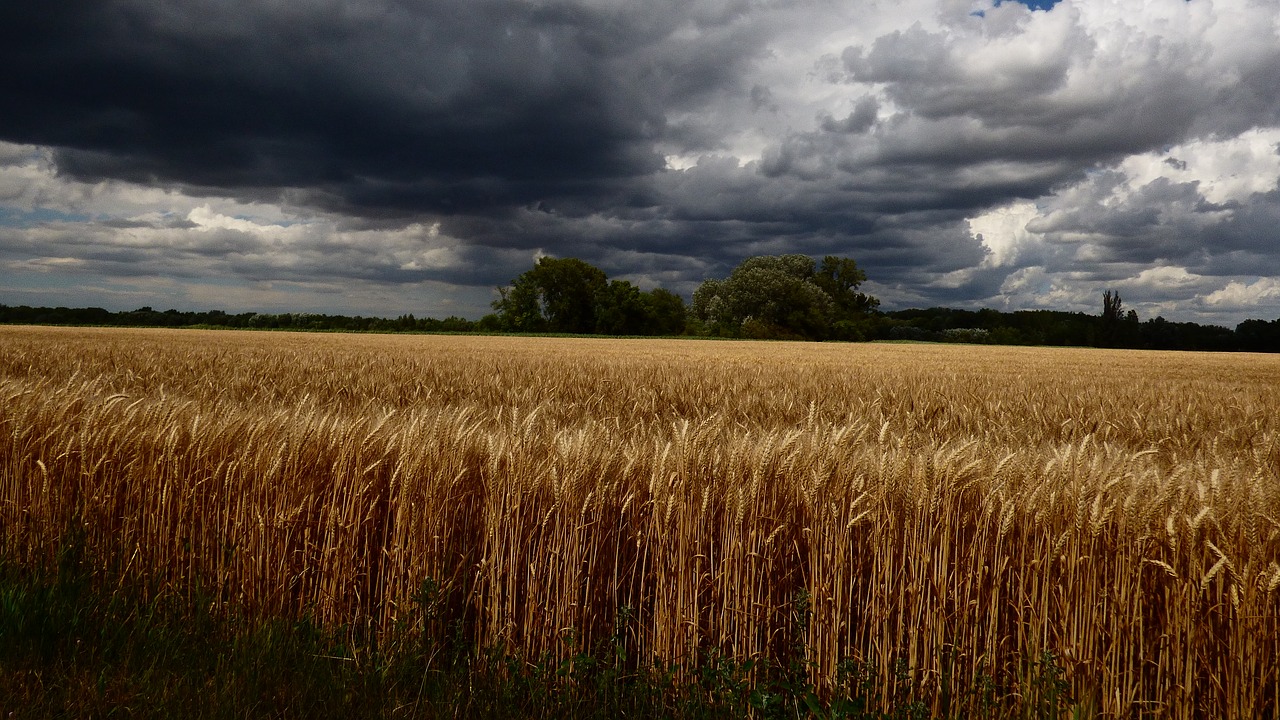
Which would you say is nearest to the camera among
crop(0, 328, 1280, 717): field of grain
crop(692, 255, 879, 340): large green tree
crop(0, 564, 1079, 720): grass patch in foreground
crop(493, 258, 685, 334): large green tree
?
crop(0, 564, 1079, 720): grass patch in foreground

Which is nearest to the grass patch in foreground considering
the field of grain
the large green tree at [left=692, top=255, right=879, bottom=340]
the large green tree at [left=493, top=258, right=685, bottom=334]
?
the field of grain

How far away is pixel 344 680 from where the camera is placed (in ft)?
9.09

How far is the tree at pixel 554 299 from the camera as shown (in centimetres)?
8425

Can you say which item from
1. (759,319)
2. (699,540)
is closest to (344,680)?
(699,540)

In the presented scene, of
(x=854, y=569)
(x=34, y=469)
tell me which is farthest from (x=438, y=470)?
(x=34, y=469)

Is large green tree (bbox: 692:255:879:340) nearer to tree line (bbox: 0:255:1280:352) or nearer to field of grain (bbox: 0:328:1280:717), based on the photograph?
tree line (bbox: 0:255:1280:352)

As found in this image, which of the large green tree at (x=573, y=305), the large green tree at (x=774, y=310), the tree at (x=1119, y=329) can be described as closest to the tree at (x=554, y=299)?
the large green tree at (x=573, y=305)

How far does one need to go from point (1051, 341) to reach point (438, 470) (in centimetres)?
8551

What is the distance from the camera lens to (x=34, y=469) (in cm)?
432

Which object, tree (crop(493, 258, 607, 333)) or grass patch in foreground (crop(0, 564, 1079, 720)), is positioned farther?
tree (crop(493, 258, 607, 333))

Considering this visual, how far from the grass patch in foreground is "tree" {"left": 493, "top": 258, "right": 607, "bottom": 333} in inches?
3170

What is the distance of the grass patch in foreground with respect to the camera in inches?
98.2

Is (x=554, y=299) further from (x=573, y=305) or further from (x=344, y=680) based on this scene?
(x=344, y=680)

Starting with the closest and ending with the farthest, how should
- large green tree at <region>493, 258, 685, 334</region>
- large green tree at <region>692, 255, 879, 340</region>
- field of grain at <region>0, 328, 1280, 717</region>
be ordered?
field of grain at <region>0, 328, 1280, 717</region> < large green tree at <region>692, 255, 879, 340</region> < large green tree at <region>493, 258, 685, 334</region>
